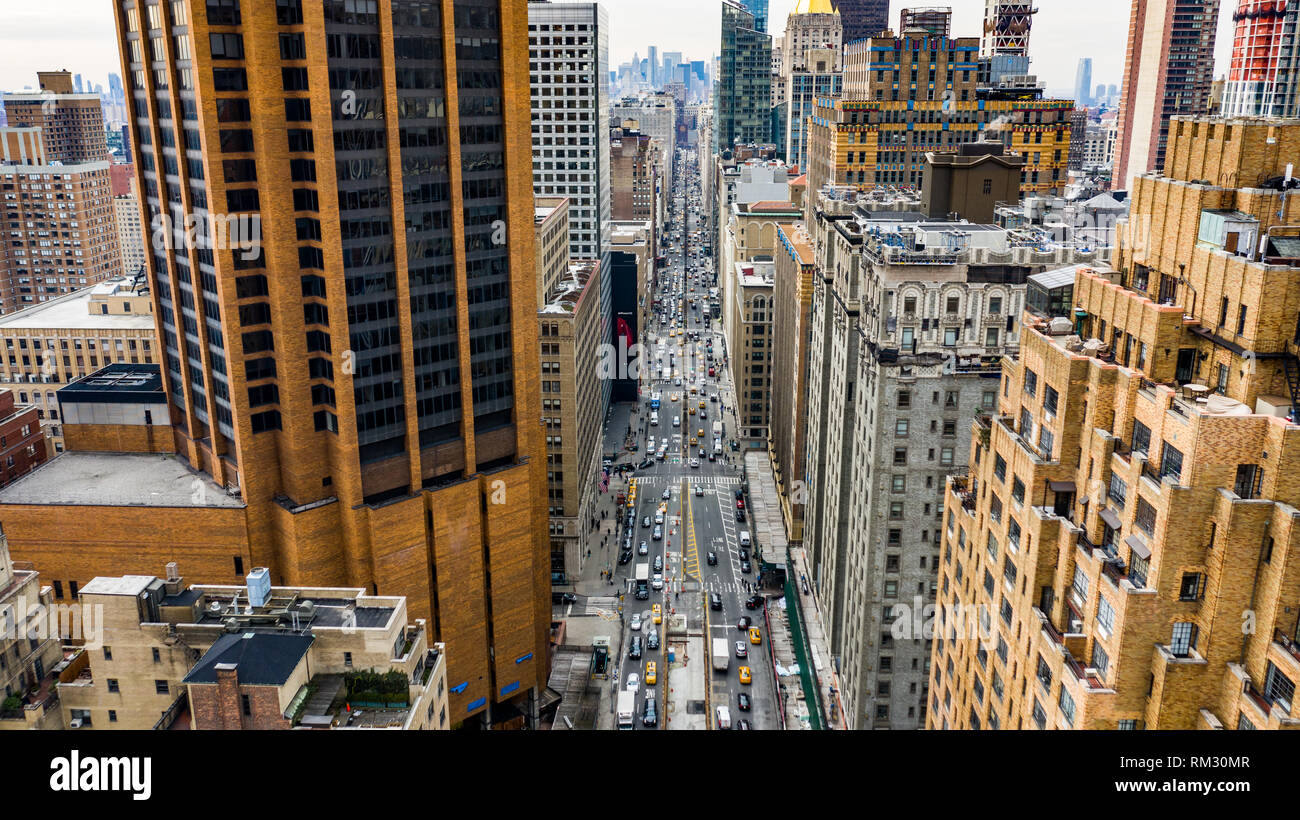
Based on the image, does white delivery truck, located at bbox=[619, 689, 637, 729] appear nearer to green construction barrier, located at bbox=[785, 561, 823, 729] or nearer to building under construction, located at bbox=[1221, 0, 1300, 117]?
green construction barrier, located at bbox=[785, 561, 823, 729]

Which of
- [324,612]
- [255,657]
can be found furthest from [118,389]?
[255,657]

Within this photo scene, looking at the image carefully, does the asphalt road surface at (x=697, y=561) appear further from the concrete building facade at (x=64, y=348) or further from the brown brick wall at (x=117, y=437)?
the concrete building facade at (x=64, y=348)

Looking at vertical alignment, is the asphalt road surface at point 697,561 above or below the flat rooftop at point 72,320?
below

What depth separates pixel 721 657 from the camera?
10625 centimetres

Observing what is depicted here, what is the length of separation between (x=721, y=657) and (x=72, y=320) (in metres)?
97.5

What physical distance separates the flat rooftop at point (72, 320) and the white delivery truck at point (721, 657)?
3300 inches

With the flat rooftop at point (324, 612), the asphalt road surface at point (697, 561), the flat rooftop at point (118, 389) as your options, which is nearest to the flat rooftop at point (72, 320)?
the flat rooftop at point (118, 389)

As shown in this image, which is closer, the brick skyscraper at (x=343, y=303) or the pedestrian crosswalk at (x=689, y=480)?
the brick skyscraper at (x=343, y=303)

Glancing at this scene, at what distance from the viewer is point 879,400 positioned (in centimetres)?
7200

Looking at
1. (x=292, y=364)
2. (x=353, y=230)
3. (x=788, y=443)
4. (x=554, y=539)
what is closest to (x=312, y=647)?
(x=292, y=364)

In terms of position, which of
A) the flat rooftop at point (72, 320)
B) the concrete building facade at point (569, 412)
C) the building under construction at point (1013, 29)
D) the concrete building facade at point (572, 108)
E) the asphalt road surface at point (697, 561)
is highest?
the building under construction at point (1013, 29)

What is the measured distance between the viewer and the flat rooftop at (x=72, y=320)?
12075cm

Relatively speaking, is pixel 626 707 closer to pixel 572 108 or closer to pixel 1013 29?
pixel 572 108

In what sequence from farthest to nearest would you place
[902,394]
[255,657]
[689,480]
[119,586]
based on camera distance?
[689,480]
[902,394]
[119,586]
[255,657]
